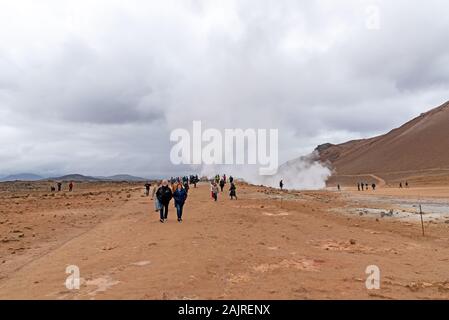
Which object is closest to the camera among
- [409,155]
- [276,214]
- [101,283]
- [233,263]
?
[101,283]

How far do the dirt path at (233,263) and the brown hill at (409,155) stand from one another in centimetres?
11708

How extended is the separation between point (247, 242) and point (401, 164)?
148221 millimetres

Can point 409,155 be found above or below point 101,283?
above

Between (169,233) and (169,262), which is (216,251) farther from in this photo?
(169,233)

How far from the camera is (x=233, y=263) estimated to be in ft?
33.9

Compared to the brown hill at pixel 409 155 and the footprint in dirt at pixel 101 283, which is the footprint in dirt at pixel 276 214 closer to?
the footprint in dirt at pixel 101 283

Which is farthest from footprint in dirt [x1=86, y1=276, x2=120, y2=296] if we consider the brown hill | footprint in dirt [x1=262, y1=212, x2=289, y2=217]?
the brown hill

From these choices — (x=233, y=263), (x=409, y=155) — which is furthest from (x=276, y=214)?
(x=409, y=155)

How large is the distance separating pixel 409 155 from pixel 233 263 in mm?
158947

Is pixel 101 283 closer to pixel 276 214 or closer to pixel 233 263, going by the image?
pixel 233 263

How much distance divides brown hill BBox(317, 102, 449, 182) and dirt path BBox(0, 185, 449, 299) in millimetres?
117081

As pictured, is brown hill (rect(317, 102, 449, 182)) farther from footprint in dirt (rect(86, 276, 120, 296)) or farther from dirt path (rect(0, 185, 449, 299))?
footprint in dirt (rect(86, 276, 120, 296))
